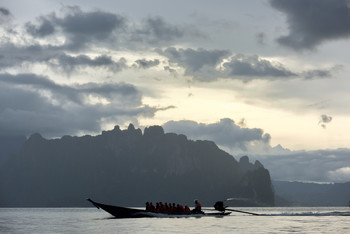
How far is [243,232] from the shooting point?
67.6m

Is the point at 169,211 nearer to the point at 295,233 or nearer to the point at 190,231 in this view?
the point at 190,231

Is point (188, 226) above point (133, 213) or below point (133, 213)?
below

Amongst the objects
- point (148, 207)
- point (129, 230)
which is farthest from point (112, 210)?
point (129, 230)

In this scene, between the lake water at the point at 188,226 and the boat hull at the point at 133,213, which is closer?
the lake water at the point at 188,226

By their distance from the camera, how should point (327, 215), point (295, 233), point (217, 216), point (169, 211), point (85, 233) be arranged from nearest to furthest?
point (295, 233) < point (85, 233) < point (169, 211) < point (217, 216) < point (327, 215)

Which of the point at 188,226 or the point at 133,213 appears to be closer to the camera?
the point at 188,226

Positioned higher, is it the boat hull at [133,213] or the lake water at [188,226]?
the boat hull at [133,213]

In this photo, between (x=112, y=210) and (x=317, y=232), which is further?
(x=112, y=210)

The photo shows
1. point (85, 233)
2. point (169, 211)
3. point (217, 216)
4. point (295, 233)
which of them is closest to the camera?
point (295, 233)

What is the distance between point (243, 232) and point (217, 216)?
33.1 m

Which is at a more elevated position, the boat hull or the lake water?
the boat hull

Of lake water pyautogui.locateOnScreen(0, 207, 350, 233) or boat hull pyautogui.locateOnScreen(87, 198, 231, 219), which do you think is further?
boat hull pyautogui.locateOnScreen(87, 198, 231, 219)

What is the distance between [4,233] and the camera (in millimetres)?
69688

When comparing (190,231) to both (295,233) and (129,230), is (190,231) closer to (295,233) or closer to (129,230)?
(129,230)
